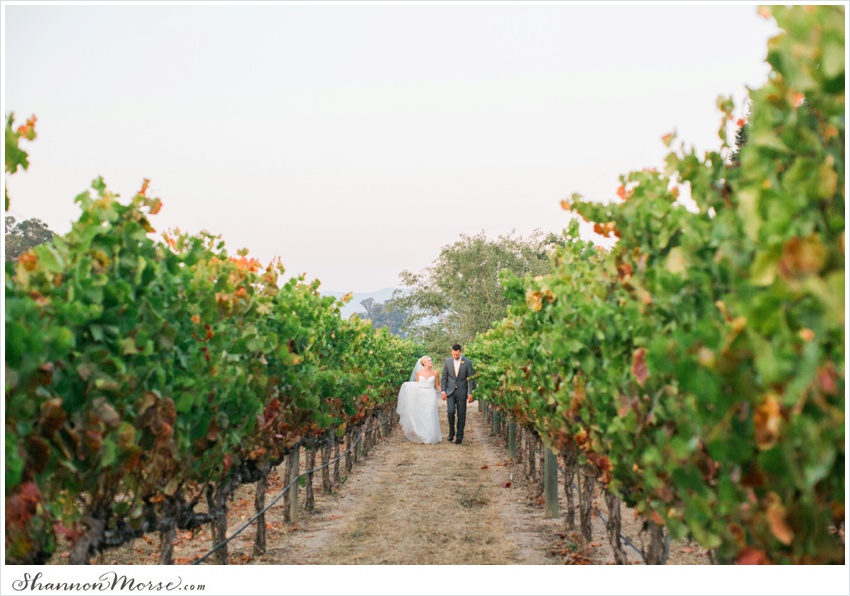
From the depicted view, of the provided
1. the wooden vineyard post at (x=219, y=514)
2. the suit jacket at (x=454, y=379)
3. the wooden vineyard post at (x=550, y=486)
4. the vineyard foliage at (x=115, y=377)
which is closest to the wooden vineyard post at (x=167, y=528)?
the vineyard foliage at (x=115, y=377)

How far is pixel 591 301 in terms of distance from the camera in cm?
565

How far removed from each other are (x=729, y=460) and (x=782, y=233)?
2.66 feet

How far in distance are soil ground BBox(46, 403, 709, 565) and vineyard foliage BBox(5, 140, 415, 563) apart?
3.41 feet

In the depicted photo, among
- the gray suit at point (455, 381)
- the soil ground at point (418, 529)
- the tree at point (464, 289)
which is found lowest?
the soil ground at point (418, 529)

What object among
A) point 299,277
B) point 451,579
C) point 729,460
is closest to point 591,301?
point 451,579

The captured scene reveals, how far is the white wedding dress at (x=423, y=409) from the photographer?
18.5 m

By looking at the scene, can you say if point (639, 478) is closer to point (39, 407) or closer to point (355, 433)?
point (39, 407)

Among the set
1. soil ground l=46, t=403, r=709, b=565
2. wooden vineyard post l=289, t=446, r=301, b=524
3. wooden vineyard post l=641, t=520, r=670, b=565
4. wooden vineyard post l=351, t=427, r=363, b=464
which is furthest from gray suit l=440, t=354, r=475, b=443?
wooden vineyard post l=641, t=520, r=670, b=565

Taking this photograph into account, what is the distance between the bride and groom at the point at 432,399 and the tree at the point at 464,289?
93.1 ft

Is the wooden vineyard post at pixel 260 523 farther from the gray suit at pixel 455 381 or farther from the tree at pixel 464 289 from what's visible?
the tree at pixel 464 289

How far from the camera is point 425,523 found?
9656mm

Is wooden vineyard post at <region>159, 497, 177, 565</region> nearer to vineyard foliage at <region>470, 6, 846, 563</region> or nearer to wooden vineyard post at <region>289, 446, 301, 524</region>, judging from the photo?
vineyard foliage at <region>470, 6, 846, 563</region>

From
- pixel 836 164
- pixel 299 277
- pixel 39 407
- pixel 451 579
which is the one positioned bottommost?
pixel 451 579

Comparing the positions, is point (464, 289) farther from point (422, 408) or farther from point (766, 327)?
point (766, 327)
